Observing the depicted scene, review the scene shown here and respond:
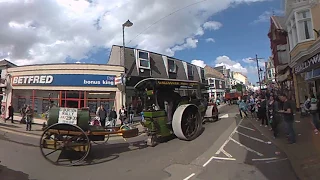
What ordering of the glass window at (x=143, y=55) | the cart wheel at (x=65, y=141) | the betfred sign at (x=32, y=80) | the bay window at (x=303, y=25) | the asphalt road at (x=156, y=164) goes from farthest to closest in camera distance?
1. the glass window at (x=143, y=55)
2. the betfred sign at (x=32, y=80)
3. the bay window at (x=303, y=25)
4. the cart wheel at (x=65, y=141)
5. the asphalt road at (x=156, y=164)

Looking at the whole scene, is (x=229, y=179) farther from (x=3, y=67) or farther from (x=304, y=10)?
(x=3, y=67)

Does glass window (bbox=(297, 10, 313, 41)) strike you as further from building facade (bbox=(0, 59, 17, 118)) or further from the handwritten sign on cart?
building facade (bbox=(0, 59, 17, 118))

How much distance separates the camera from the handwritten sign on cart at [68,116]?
707cm

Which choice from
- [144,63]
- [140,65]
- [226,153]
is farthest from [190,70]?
[226,153]

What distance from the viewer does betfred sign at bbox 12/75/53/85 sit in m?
20.2

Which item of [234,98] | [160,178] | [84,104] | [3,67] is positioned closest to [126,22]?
[84,104]

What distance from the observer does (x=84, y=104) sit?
1952 centimetres

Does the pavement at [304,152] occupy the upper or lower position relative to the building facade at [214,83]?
lower

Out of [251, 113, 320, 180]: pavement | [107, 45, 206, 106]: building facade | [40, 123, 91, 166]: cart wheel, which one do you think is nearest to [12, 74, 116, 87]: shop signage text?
[107, 45, 206, 106]: building facade

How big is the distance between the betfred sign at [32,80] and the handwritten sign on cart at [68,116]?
14.4 metres

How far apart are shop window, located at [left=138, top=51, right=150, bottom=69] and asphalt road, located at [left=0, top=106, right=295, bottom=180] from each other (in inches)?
590

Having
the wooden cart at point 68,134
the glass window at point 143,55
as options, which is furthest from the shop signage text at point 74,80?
the wooden cart at point 68,134

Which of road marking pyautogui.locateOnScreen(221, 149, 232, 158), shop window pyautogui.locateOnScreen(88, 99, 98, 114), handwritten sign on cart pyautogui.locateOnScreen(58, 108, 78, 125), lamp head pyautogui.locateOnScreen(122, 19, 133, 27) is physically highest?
lamp head pyautogui.locateOnScreen(122, 19, 133, 27)

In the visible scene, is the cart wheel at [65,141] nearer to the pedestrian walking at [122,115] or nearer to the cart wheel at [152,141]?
the cart wheel at [152,141]
